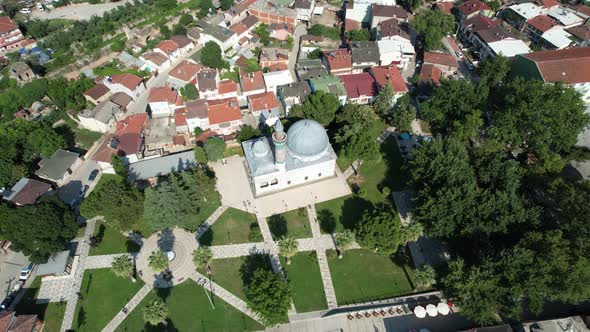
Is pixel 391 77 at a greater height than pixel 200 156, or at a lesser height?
greater

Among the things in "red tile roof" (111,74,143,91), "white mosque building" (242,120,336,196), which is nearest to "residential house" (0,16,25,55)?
"red tile roof" (111,74,143,91)

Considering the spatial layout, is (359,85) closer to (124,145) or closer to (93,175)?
(124,145)

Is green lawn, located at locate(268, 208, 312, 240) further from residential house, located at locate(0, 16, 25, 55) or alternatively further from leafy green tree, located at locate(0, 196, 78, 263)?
residential house, located at locate(0, 16, 25, 55)

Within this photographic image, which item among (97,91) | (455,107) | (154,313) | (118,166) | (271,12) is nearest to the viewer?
(154,313)

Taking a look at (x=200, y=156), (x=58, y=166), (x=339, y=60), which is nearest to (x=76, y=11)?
(x=58, y=166)

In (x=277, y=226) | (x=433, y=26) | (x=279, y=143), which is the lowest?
(x=277, y=226)

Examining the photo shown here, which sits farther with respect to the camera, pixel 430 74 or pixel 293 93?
pixel 430 74
